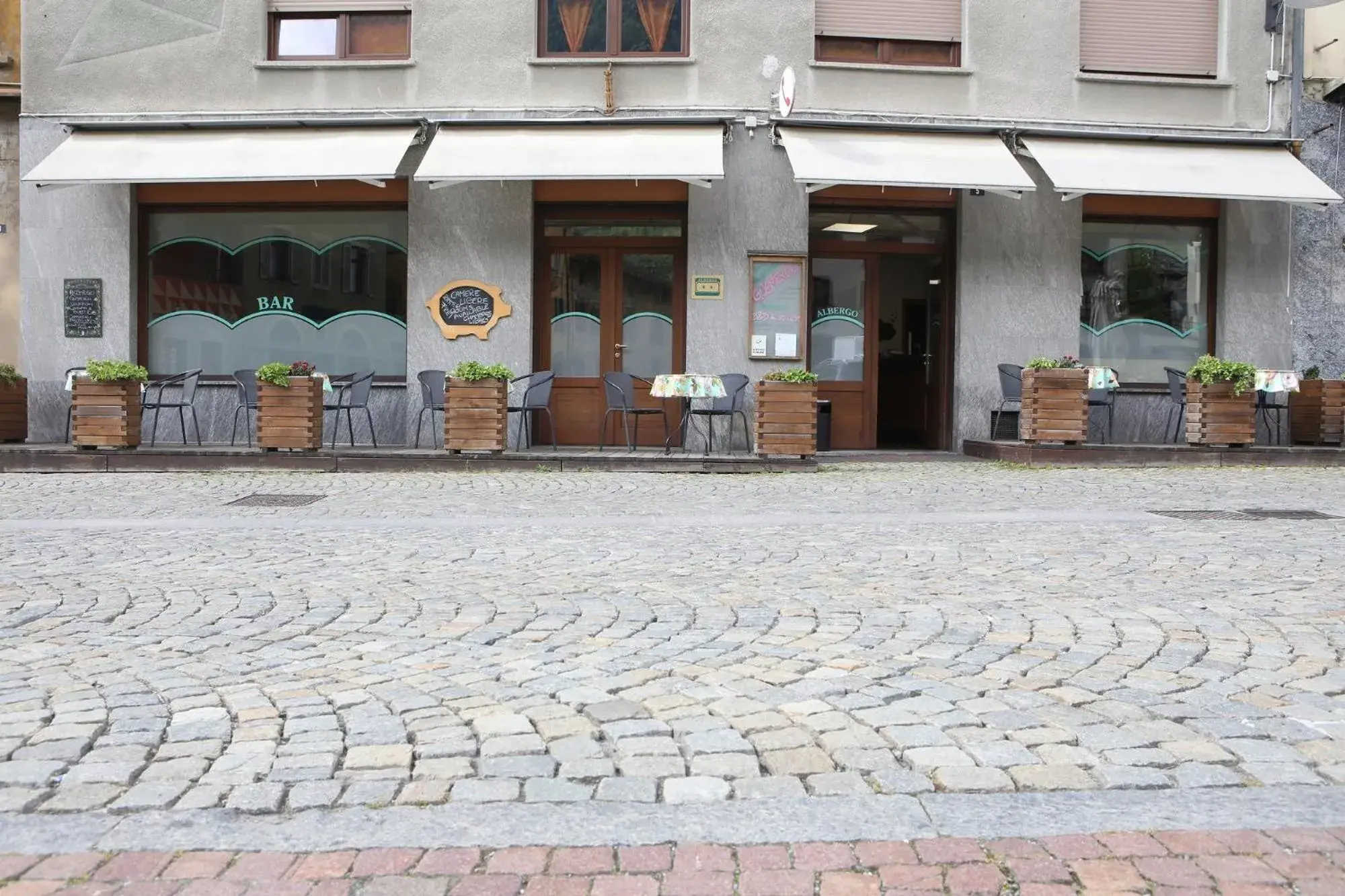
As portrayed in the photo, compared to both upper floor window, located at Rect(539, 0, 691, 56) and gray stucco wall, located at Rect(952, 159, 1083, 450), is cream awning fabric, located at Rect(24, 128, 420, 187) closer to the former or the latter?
upper floor window, located at Rect(539, 0, 691, 56)

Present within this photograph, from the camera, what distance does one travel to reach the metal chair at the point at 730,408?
43.3 feet

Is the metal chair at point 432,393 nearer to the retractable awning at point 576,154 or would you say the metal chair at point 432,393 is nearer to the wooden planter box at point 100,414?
the retractable awning at point 576,154

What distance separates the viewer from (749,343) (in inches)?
572

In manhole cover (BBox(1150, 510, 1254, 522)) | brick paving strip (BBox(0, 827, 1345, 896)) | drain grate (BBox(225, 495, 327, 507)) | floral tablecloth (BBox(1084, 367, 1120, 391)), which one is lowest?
brick paving strip (BBox(0, 827, 1345, 896))

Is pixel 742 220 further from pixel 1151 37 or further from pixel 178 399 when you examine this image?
pixel 178 399

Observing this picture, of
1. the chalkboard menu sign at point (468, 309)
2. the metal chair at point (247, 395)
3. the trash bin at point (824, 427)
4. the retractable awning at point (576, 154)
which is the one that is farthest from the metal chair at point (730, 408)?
the metal chair at point (247, 395)

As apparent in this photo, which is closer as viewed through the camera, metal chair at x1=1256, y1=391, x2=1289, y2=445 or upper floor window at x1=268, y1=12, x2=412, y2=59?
metal chair at x1=1256, y1=391, x2=1289, y2=445

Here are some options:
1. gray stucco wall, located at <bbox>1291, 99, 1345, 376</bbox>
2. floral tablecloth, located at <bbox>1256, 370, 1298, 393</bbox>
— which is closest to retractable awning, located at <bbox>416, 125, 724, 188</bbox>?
floral tablecloth, located at <bbox>1256, 370, 1298, 393</bbox>

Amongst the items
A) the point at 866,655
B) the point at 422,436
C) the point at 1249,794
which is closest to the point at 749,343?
the point at 422,436

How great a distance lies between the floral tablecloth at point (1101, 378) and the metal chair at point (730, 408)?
12.1 feet

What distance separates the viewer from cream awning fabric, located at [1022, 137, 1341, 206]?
13961 mm

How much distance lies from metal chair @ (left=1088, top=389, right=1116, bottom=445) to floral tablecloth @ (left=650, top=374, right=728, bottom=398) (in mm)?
4558

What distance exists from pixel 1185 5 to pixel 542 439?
30.8 ft

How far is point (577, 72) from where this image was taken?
14.6 meters
